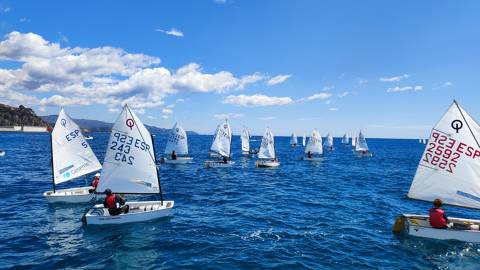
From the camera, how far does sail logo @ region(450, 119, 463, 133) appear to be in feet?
76.5

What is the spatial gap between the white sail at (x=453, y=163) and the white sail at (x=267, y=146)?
42.4 m

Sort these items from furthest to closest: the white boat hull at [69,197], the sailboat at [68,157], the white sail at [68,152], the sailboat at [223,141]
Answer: the sailboat at [223,141], the white sail at [68,152], the sailboat at [68,157], the white boat hull at [69,197]

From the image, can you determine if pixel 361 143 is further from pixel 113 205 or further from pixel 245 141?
pixel 113 205

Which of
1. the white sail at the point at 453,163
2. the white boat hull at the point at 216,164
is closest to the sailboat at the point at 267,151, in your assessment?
the white boat hull at the point at 216,164

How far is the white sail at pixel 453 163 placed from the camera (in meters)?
23.2

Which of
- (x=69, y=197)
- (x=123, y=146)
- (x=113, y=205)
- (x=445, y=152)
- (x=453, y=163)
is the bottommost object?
(x=69, y=197)

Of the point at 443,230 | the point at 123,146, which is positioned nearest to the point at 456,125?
the point at 443,230

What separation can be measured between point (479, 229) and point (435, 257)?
16.5 ft

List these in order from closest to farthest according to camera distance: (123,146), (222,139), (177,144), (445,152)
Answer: (445,152) → (123,146) → (222,139) → (177,144)

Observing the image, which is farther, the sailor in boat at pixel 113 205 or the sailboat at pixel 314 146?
the sailboat at pixel 314 146

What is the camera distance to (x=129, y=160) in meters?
28.0

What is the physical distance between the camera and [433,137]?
80.4 ft

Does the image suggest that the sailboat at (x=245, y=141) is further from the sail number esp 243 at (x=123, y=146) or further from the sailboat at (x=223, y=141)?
the sail number esp 243 at (x=123, y=146)

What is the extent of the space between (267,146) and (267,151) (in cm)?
125
